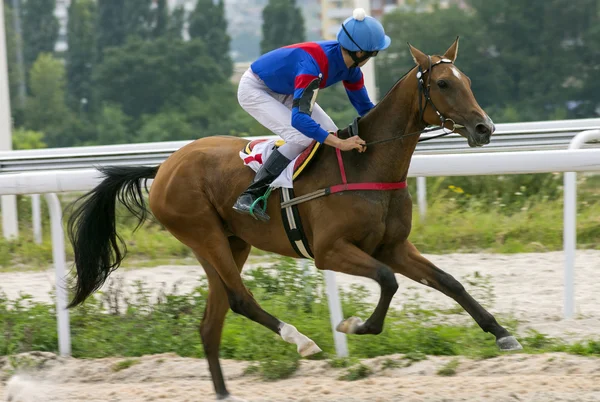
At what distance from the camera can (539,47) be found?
25828 mm

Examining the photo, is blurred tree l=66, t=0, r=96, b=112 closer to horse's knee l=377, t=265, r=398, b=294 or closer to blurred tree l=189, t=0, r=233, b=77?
blurred tree l=189, t=0, r=233, b=77

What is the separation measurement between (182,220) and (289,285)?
1.10 metres

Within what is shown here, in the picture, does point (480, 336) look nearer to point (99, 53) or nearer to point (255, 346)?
point (255, 346)

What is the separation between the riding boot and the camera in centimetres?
451

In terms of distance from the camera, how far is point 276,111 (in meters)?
4.63

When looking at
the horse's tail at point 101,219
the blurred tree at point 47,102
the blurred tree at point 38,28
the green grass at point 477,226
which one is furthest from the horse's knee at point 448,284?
the blurred tree at point 38,28

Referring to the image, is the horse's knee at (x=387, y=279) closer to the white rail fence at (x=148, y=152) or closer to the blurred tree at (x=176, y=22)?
the white rail fence at (x=148, y=152)

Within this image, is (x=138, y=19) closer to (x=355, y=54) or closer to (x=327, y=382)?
(x=355, y=54)

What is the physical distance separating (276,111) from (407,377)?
1.47 metres

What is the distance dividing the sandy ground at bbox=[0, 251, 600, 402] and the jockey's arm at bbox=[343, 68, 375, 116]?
4.27ft

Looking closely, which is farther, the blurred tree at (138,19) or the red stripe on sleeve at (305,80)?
the blurred tree at (138,19)

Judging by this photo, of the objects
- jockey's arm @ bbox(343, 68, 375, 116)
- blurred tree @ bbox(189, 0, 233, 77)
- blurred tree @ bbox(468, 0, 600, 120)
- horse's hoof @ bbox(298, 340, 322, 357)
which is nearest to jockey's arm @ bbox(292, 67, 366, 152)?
jockey's arm @ bbox(343, 68, 375, 116)

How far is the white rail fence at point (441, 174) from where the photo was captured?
473 centimetres

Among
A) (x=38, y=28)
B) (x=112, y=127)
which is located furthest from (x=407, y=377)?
(x=38, y=28)
